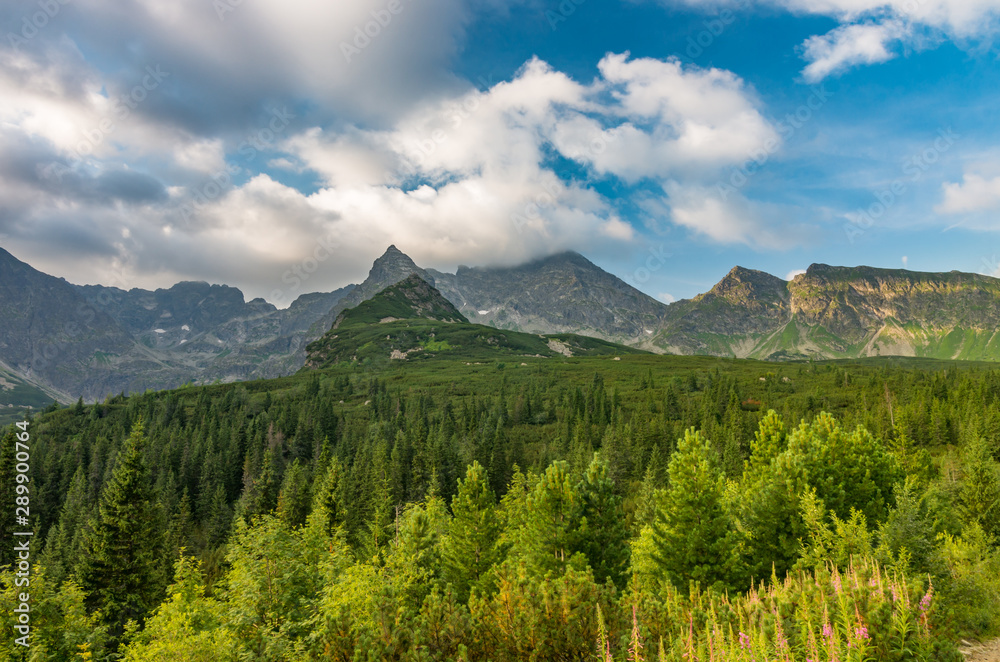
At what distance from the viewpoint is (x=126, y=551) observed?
132ft

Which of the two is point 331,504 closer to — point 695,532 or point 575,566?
point 575,566

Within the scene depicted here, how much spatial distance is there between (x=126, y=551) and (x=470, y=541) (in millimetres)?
30352

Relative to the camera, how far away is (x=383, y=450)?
10175 cm

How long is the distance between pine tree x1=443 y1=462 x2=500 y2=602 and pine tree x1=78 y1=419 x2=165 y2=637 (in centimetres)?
2680

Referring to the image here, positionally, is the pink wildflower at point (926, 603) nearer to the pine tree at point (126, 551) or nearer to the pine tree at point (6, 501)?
the pine tree at point (126, 551)

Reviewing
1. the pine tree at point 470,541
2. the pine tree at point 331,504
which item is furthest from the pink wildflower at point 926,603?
the pine tree at point 331,504

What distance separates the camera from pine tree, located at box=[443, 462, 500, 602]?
1438 inches

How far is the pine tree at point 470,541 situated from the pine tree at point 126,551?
87.9 feet

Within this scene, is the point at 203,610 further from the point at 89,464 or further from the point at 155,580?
the point at 89,464

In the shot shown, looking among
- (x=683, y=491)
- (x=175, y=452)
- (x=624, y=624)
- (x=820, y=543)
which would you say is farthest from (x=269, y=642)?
(x=175, y=452)

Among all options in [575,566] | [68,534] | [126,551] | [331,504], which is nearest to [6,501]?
[126,551]

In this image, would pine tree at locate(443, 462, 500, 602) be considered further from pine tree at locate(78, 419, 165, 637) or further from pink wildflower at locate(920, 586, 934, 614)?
pink wildflower at locate(920, 586, 934, 614)

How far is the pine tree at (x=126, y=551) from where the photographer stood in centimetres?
3891

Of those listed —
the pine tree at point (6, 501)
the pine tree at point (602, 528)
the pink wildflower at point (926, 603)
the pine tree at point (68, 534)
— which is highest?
the pink wildflower at point (926, 603)
